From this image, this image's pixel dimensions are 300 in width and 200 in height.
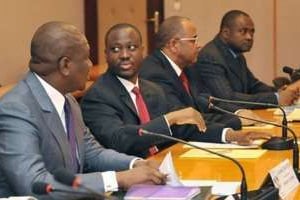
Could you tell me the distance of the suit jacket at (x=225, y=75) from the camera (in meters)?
5.09

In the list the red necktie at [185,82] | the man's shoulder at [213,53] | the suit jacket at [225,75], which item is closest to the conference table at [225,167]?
the red necktie at [185,82]

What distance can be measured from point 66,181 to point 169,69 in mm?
2724

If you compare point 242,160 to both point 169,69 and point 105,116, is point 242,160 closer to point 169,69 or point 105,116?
point 105,116

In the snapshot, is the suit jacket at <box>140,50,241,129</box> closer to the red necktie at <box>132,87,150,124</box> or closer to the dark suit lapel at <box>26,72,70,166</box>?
the red necktie at <box>132,87,150,124</box>

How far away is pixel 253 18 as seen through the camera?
306 inches

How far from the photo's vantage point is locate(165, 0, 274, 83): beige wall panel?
776cm

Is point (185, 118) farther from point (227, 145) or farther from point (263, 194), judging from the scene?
point (263, 194)

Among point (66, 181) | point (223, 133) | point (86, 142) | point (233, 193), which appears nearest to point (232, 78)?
point (223, 133)

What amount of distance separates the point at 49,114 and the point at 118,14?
5090 mm

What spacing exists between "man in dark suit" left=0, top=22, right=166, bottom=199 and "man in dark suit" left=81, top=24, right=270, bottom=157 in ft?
1.73

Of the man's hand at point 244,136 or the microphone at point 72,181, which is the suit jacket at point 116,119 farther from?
the microphone at point 72,181

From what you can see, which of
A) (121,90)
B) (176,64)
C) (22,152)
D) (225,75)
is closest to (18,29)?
(225,75)

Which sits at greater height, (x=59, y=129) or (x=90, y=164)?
(x=59, y=129)

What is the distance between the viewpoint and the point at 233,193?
2.66 m
